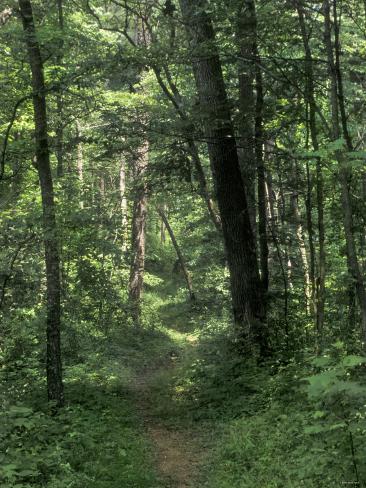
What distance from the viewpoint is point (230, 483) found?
18.2 ft

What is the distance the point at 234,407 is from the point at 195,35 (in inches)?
252

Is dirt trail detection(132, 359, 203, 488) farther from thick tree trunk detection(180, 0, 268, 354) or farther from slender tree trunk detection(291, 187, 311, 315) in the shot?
slender tree trunk detection(291, 187, 311, 315)

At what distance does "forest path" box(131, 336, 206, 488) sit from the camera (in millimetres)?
6273

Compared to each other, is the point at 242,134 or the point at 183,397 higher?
the point at 242,134

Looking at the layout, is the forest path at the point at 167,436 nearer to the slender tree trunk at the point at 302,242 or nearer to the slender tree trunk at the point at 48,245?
the slender tree trunk at the point at 48,245

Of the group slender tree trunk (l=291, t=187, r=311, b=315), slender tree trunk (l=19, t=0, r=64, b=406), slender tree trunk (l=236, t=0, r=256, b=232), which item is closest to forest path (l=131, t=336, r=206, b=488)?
slender tree trunk (l=19, t=0, r=64, b=406)

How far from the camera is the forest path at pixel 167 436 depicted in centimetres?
627

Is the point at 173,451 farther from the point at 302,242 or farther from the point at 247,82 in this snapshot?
the point at 247,82

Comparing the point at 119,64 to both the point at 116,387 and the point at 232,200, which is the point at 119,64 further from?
the point at 116,387

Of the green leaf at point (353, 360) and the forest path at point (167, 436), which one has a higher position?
the green leaf at point (353, 360)

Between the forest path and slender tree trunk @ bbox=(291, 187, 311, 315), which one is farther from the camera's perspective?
slender tree trunk @ bbox=(291, 187, 311, 315)

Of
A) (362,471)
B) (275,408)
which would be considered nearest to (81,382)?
(275,408)

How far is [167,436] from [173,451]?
631 millimetres

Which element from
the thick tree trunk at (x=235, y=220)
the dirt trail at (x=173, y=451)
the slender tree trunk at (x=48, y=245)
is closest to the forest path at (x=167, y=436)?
the dirt trail at (x=173, y=451)
